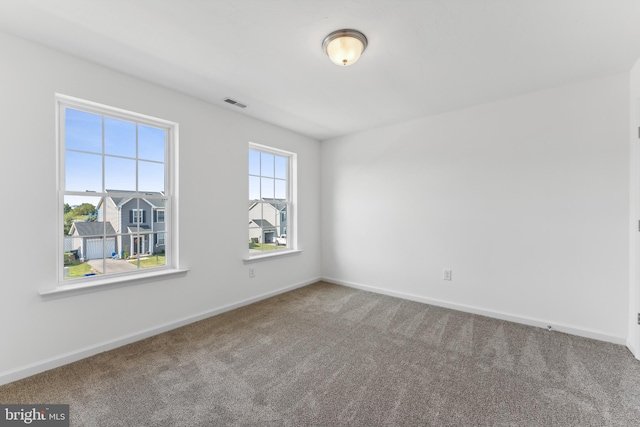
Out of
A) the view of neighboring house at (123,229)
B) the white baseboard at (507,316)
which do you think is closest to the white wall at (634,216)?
the white baseboard at (507,316)

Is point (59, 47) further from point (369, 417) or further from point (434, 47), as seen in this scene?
point (369, 417)

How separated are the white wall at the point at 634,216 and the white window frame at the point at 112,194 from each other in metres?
4.27

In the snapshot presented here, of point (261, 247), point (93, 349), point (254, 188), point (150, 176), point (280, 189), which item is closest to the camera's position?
point (93, 349)

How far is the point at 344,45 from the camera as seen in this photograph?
196 centimetres

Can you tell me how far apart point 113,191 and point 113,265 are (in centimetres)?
71

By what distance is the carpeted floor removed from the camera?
163cm

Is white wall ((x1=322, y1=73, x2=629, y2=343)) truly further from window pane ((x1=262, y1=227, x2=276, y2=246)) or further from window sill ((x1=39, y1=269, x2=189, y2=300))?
window sill ((x1=39, y1=269, x2=189, y2=300))

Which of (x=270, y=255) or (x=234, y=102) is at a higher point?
(x=234, y=102)

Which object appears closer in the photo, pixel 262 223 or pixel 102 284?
pixel 102 284

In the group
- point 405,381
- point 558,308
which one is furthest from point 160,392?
point 558,308

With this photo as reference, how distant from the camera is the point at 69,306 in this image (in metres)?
2.19

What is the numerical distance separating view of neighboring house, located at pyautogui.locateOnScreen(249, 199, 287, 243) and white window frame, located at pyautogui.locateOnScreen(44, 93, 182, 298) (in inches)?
42.4

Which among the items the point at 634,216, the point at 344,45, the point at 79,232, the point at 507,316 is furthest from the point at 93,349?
the point at 634,216

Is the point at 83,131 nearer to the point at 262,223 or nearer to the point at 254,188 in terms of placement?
the point at 254,188
